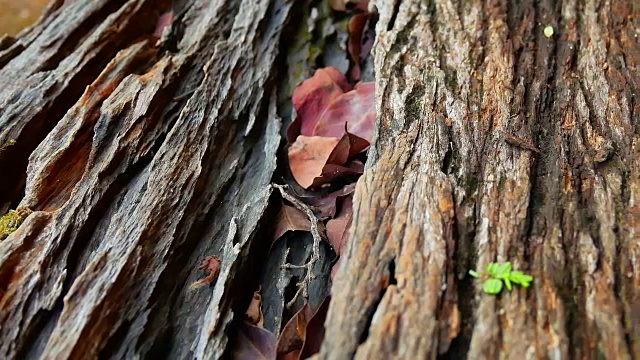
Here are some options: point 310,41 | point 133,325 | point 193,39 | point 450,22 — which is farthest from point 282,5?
point 133,325

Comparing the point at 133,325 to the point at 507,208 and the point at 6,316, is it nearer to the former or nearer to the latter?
the point at 6,316

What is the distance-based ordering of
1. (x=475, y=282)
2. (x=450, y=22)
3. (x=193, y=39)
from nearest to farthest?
(x=475, y=282)
(x=450, y=22)
(x=193, y=39)

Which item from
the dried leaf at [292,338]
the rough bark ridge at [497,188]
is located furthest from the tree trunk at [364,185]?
the dried leaf at [292,338]

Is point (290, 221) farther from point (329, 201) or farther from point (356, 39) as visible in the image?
point (356, 39)

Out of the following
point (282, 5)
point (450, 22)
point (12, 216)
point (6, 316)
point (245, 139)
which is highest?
point (282, 5)

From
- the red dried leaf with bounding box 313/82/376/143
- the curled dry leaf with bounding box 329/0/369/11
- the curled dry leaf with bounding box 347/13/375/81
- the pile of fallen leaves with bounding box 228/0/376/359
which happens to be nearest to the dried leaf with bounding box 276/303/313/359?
the pile of fallen leaves with bounding box 228/0/376/359
